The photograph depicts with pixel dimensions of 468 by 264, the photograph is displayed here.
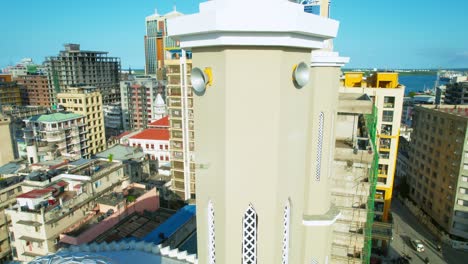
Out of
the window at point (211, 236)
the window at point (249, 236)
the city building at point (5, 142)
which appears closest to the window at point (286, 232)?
the window at point (249, 236)

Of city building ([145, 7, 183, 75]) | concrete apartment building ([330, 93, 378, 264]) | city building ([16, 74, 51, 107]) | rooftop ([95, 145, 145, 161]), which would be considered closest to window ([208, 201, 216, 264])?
concrete apartment building ([330, 93, 378, 264])

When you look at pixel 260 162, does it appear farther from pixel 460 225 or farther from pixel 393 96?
pixel 460 225

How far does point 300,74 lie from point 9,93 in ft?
301

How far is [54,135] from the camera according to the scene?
131ft

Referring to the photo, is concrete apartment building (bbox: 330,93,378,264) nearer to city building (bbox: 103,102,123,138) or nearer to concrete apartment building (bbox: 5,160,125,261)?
concrete apartment building (bbox: 5,160,125,261)

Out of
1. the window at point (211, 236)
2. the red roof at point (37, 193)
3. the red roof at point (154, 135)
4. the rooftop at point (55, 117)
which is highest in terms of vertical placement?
the window at point (211, 236)

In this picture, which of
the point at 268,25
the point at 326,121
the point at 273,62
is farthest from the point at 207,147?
the point at 326,121

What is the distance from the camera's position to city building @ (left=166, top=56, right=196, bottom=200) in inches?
1103

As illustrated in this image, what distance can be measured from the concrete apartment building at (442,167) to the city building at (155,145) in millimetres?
32824

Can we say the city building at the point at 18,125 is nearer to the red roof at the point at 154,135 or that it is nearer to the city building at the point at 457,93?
the red roof at the point at 154,135

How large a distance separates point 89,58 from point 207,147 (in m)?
88.6

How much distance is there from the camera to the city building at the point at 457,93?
60.8 m

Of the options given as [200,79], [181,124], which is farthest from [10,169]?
[200,79]

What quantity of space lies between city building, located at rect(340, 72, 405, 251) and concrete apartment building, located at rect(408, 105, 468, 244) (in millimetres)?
6614
